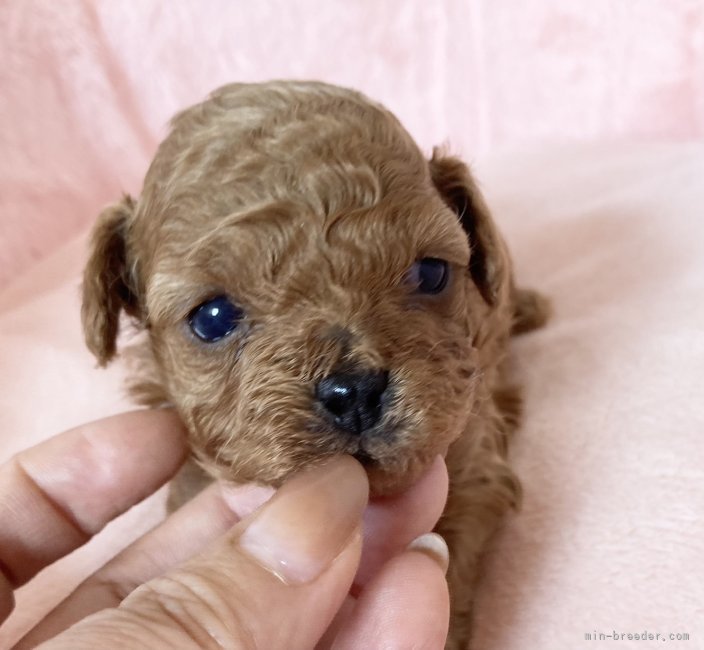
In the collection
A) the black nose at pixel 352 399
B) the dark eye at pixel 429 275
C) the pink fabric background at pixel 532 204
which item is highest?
the black nose at pixel 352 399

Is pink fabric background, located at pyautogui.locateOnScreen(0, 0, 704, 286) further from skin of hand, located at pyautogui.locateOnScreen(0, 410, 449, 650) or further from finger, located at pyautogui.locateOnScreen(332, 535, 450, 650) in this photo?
finger, located at pyautogui.locateOnScreen(332, 535, 450, 650)

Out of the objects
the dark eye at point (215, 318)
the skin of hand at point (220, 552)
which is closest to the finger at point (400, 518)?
the skin of hand at point (220, 552)

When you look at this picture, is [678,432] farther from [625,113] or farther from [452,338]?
[625,113]

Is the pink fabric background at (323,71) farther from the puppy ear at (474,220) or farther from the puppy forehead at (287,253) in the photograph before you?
the puppy forehead at (287,253)

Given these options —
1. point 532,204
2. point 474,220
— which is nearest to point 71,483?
point 474,220

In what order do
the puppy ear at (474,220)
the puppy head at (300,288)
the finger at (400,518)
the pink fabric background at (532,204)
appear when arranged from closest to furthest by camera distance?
1. the puppy head at (300,288)
2. the finger at (400,518)
3. the pink fabric background at (532,204)
4. the puppy ear at (474,220)

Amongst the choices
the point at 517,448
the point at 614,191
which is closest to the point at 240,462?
the point at 517,448
